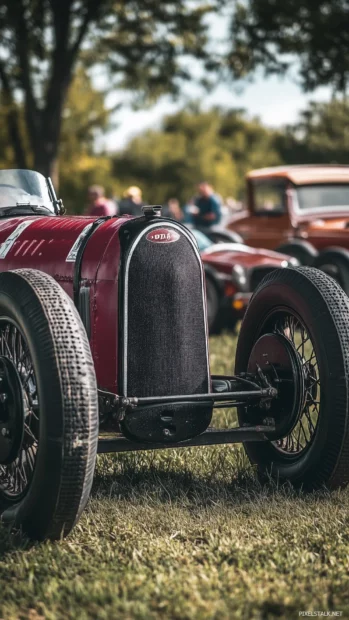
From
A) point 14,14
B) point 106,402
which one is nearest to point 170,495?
point 106,402

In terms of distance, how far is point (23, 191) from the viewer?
6.29m

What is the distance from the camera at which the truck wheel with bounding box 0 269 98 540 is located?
13.2 ft

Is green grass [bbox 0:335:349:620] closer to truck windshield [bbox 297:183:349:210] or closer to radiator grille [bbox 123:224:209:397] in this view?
radiator grille [bbox 123:224:209:397]

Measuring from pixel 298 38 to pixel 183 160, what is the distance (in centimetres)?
7232

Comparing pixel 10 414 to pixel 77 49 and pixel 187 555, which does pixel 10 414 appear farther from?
pixel 77 49

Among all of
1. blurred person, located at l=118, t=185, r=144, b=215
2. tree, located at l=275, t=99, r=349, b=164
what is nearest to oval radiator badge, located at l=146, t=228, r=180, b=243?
blurred person, located at l=118, t=185, r=144, b=215

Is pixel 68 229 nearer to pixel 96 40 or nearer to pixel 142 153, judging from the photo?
pixel 96 40

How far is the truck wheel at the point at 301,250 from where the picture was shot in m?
13.4

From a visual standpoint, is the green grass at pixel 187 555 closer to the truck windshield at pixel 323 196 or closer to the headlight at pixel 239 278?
the headlight at pixel 239 278

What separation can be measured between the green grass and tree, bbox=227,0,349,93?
599 inches

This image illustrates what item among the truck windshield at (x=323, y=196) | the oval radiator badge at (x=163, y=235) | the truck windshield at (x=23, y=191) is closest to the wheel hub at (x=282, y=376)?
the oval radiator badge at (x=163, y=235)

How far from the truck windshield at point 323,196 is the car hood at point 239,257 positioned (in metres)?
2.72

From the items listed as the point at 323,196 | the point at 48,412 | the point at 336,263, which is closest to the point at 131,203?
the point at 323,196

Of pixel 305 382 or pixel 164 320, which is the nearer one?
pixel 164 320
